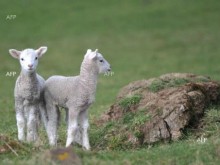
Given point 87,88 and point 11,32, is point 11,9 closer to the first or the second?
point 11,32

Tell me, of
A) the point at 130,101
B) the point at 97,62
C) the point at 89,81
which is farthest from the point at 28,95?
the point at 130,101

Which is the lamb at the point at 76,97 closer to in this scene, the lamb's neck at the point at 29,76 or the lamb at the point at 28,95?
the lamb at the point at 28,95

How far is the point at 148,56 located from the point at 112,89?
8.97 meters

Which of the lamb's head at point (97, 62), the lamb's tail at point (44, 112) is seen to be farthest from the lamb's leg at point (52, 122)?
the lamb's head at point (97, 62)

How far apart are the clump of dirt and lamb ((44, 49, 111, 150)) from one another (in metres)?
0.72

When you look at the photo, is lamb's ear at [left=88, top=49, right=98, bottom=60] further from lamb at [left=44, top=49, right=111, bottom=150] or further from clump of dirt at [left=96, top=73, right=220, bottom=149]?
clump of dirt at [left=96, top=73, right=220, bottom=149]

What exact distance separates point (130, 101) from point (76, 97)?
229cm

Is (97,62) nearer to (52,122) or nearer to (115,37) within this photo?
(52,122)

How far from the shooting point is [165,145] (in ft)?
37.9

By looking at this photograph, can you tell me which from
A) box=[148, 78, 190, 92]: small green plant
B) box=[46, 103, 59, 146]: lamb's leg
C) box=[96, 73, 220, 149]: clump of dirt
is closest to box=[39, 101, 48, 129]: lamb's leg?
box=[46, 103, 59, 146]: lamb's leg

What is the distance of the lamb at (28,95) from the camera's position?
1166 cm

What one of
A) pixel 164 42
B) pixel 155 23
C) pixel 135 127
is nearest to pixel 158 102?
pixel 135 127

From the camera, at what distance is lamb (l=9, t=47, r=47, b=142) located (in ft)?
38.3

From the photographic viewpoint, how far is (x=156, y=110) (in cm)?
1253
